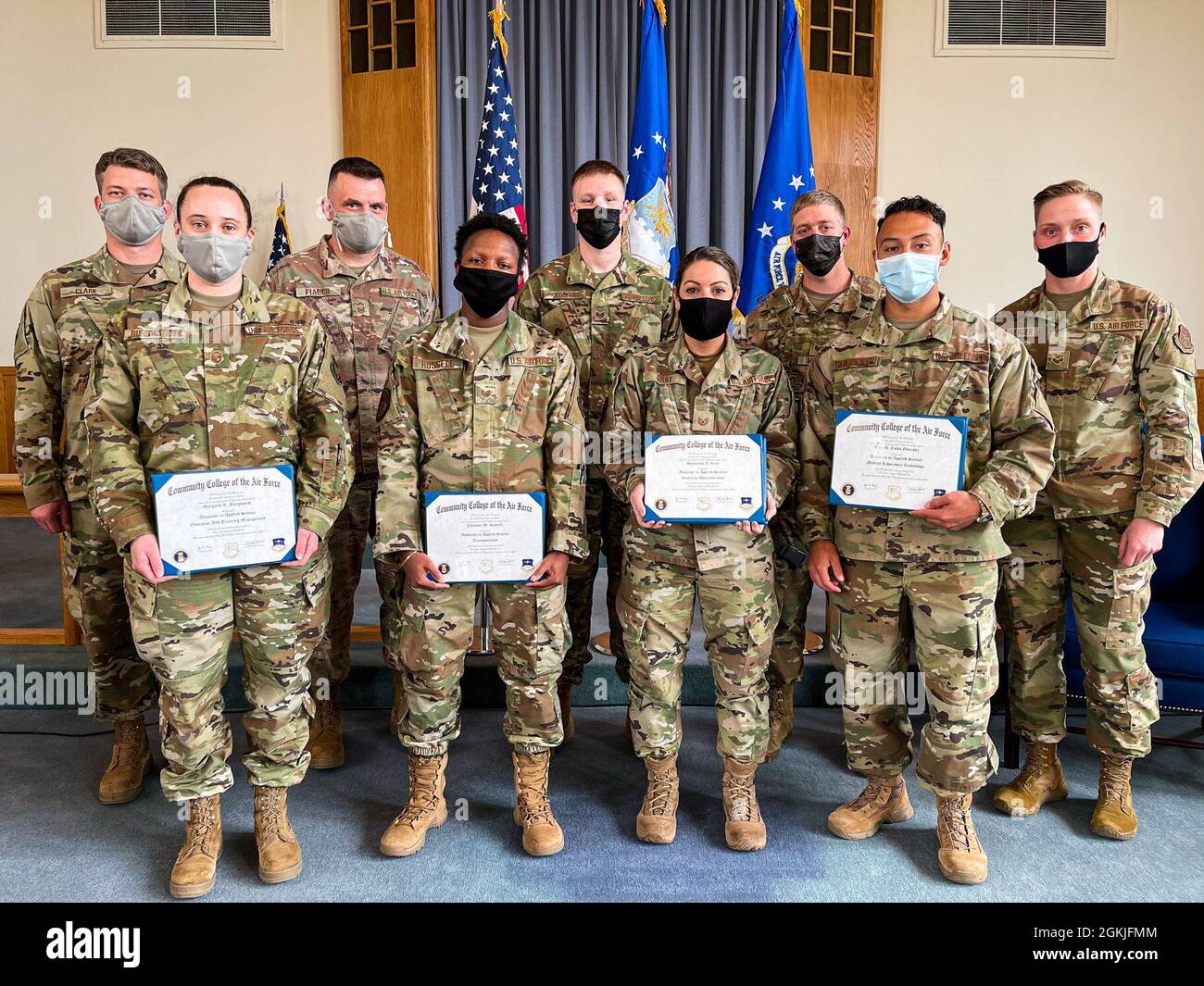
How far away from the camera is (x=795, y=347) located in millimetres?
2830

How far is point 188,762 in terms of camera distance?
2133 millimetres

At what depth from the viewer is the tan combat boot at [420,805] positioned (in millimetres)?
2369

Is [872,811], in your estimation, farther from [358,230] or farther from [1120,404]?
[358,230]

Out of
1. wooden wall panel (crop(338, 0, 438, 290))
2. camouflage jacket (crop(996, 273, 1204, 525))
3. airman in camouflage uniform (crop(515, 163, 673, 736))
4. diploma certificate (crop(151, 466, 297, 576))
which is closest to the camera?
diploma certificate (crop(151, 466, 297, 576))

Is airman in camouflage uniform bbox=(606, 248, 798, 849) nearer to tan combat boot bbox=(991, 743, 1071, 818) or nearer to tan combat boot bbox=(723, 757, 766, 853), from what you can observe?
tan combat boot bbox=(723, 757, 766, 853)

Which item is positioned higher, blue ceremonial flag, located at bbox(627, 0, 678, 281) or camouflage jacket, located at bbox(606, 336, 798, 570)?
blue ceremonial flag, located at bbox(627, 0, 678, 281)

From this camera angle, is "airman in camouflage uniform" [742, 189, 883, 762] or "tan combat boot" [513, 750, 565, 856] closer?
"tan combat boot" [513, 750, 565, 856]

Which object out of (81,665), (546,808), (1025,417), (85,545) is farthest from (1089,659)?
(81,665)

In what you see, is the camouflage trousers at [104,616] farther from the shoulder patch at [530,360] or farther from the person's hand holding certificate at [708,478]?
the person's hand holding certificate at [708,478]

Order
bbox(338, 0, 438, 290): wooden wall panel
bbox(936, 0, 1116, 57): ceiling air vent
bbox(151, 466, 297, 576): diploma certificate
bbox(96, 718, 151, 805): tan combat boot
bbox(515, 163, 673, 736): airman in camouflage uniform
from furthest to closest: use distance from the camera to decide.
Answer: bbox(936, 0, 1116, 57): ceiling air vent < bbox(338, 0, 438, 290): wooden wall panel < bbox(515, 163, 673, 736): airman in camouflage uniform < bbox(96, 718, 151, 805): tan combat boot < bbox(151, 466, 297, 576): diploma certificate

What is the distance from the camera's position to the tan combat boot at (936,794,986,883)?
7.29ft

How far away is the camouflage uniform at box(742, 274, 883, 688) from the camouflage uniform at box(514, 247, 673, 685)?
39 cm

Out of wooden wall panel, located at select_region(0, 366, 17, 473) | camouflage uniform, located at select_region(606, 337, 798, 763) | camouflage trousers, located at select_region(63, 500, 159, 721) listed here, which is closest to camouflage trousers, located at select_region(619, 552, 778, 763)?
camouflage uniform, located at select_region(606, 337, 798, 763)

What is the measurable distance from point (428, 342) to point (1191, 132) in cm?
637
